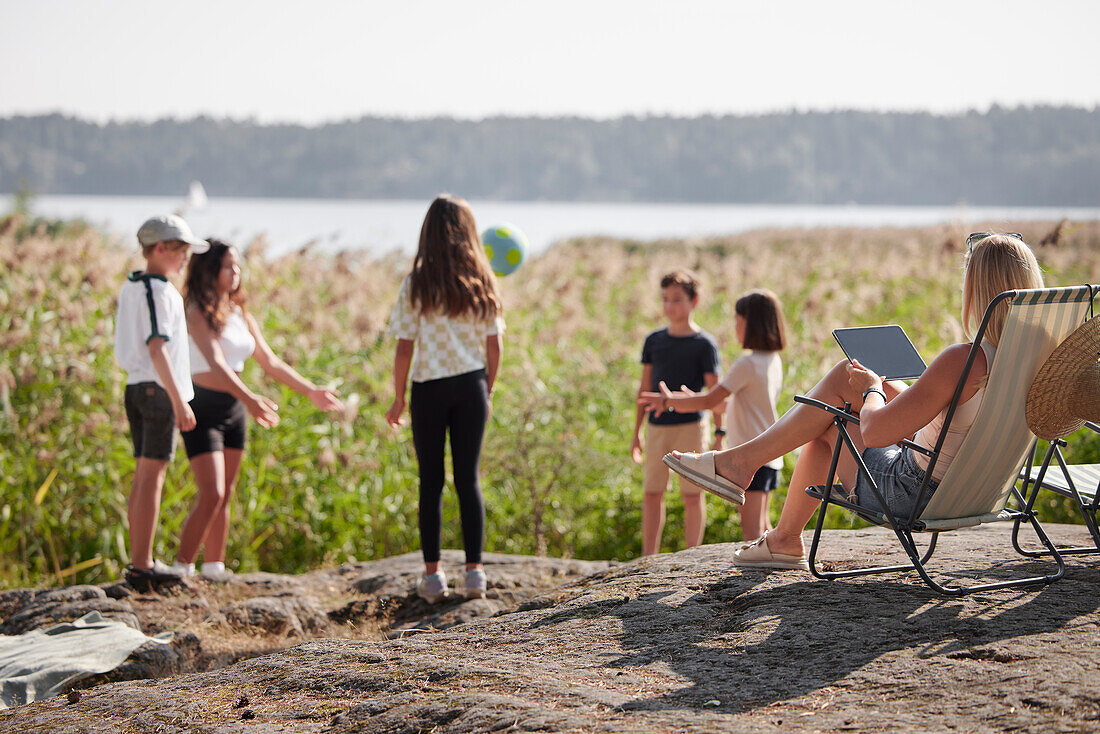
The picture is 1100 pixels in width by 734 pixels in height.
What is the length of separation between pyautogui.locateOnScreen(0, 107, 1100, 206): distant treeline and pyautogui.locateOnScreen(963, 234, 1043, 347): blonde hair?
291ft

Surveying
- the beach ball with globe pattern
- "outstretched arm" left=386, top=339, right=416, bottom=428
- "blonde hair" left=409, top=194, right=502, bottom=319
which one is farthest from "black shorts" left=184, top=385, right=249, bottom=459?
the beach ball with globe pattern

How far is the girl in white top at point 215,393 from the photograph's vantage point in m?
4.68

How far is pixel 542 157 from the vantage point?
3797 inches

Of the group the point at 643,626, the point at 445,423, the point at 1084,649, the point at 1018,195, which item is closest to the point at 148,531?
the point at 445,423

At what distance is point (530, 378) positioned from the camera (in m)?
6.70

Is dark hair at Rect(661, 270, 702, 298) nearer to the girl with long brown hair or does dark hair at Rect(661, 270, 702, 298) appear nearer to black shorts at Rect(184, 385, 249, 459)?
the girl with long brown hair

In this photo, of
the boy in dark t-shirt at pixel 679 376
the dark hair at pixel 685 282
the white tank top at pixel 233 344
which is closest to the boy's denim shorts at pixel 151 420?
the white tank top at pixel 233 344

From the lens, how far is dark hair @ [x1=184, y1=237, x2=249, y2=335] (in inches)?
187

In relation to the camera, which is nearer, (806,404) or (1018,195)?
(806,404)

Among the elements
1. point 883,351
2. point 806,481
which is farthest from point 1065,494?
point 806,481

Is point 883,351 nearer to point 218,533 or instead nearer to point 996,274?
point 996,274

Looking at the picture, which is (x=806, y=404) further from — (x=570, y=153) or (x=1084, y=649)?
(x=570, y=153)

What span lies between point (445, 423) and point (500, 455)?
1710 millimetres

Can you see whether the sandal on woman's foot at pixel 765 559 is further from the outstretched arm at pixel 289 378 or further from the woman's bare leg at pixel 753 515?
the outstretched arm at pixel 289 378
